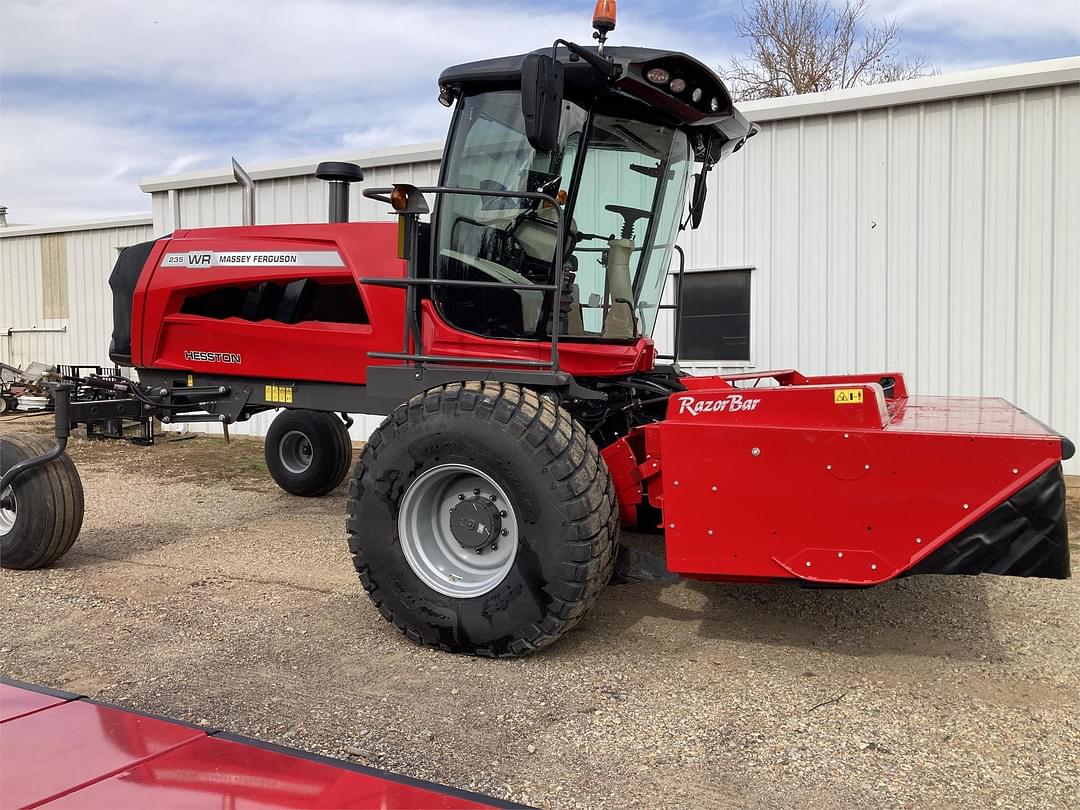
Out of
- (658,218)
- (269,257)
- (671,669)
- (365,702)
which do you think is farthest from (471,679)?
(269,257)

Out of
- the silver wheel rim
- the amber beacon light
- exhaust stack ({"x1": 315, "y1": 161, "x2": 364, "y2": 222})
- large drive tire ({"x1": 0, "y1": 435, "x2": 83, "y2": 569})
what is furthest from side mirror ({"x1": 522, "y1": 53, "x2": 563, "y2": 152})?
the silver wheel rim

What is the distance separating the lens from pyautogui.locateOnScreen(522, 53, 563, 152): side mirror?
3.29 meters

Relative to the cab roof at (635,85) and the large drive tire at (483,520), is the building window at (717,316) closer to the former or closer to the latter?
the cab roof at (635,85)

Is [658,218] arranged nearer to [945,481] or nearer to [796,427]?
[796,427]

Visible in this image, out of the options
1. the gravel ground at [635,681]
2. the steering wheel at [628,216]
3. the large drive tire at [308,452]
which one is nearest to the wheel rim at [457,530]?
the gravel ground at [635,681]

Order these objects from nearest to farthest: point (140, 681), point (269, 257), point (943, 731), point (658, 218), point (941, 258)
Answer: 1. point (943, 731)
2. point (140, 681)
3. point (658, 218)
4. point (269, 257)
5. point (941, 258)

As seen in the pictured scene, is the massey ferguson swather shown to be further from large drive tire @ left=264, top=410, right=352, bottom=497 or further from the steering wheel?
large drive tire @ left=264, top=410, right=352, bottom=497

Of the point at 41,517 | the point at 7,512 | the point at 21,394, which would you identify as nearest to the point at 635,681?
the point at 41,517

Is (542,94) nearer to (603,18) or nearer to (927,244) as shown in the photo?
(603,18)

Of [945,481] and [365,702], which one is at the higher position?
[945,481]

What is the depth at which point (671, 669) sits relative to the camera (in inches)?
138

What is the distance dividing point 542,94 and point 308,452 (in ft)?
15.9

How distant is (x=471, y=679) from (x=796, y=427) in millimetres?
1564

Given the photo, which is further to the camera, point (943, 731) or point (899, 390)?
point (899, 390)
